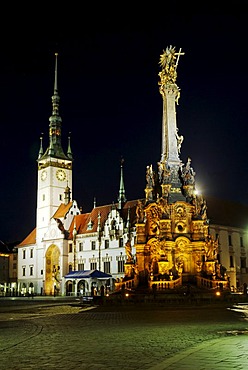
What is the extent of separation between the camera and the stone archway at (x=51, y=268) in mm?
83000

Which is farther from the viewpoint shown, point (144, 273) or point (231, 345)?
point (144, 273)

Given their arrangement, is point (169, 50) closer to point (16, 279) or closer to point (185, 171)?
point (185, 171)

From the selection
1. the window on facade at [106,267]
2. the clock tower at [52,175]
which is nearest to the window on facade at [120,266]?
the window on facade at [106,267]

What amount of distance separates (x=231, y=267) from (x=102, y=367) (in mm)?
60990

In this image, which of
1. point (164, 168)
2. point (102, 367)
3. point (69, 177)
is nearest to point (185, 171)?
point (164, 168)

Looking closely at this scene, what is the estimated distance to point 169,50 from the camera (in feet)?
137

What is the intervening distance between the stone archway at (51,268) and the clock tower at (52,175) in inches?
193

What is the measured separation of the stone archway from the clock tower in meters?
4.91

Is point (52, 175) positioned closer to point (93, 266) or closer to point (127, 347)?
point (93, 266)

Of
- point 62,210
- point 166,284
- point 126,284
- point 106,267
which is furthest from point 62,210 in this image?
point 166,284

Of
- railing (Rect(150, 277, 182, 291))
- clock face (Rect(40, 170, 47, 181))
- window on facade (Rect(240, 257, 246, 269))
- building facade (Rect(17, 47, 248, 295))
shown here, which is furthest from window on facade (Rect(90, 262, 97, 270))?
railing (Rect(150, 277, 182, 291))

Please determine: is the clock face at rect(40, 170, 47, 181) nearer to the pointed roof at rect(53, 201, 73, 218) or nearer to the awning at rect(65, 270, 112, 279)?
the pointed roof at rect(53, 201, 73, 218)

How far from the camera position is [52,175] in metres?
95.1

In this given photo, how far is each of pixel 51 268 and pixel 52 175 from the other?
19.3m
